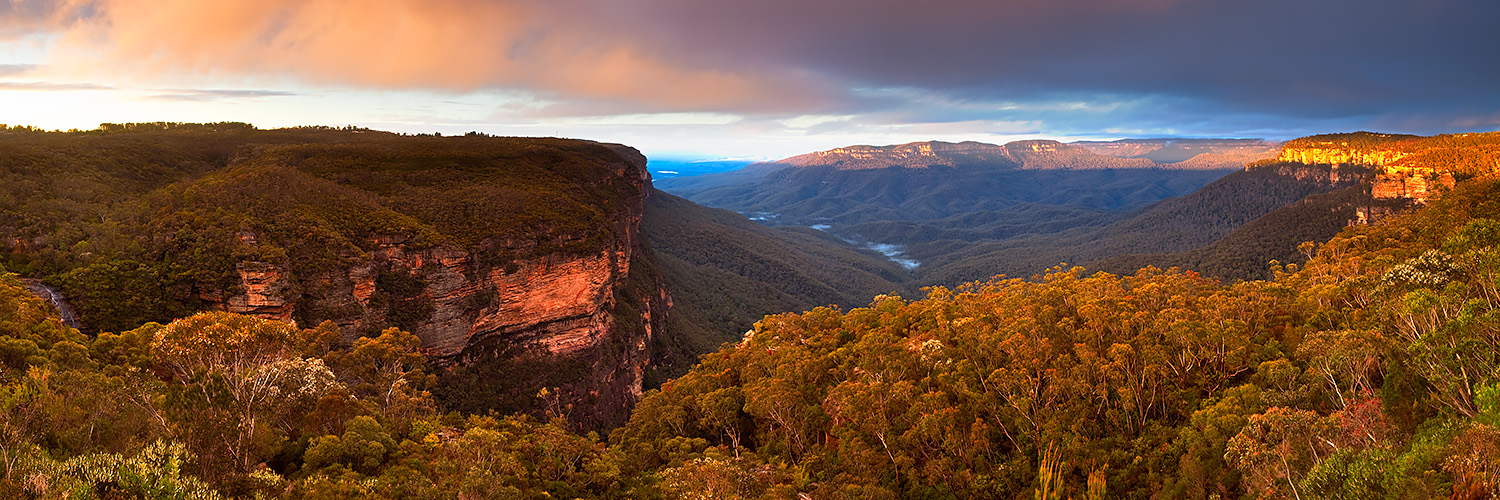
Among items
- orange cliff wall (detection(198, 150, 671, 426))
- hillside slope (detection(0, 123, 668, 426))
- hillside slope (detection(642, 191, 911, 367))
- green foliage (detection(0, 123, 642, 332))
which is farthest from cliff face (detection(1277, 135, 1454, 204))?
green foliage (detection(0, 123, 642, 332))

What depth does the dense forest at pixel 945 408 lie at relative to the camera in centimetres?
1714

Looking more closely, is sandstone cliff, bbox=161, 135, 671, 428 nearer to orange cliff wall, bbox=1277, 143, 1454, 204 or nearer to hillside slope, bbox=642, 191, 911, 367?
hillside slope, bbox=642, 191, 911, 367

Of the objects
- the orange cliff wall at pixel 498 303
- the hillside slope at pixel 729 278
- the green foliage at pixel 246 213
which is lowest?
the hillside slope at pixel 729 278

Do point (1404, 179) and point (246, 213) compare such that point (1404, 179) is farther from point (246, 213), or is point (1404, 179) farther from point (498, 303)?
point (246, 213)

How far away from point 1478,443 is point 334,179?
257ft

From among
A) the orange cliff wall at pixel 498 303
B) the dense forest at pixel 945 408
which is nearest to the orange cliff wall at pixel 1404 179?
the dense forest at pixel 945 408

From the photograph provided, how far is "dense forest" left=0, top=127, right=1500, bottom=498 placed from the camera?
1714 centimetres

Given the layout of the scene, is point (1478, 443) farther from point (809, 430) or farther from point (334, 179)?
point (334, 179)

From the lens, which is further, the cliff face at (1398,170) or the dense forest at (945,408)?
the cliff face at (1398,170)

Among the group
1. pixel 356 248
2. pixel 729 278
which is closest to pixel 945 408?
pixel 356 248

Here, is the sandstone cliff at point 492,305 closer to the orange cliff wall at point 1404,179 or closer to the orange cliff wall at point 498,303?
the orange cliff wall at point 498,303

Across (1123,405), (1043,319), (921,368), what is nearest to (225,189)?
(921,368)

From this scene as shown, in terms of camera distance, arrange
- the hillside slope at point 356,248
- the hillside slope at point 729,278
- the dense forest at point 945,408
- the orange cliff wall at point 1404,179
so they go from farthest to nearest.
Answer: the hillside slope at point 729,278 → the orange cliff wall at point 1404,179 → the hillside slope at point 356,248 → the dense forest at point 945,408

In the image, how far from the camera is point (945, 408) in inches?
1099
